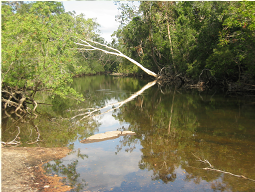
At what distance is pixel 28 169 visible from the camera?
5590mm

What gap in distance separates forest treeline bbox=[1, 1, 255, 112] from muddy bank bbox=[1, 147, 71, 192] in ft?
13.2

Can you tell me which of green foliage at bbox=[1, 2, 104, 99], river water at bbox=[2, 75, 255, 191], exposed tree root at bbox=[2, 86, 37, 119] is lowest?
river water at bbox=[2, 75, 255, 191]

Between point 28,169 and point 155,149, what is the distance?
3567 mm

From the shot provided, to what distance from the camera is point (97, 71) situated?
62.9 m

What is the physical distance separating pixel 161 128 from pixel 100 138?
8.64 feet

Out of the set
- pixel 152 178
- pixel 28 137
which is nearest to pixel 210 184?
pixel 152 178

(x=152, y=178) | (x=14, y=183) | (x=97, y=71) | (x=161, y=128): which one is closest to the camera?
(x=14, y=183)

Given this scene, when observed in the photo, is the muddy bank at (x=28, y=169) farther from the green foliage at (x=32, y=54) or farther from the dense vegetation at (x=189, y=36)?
the dense vegetation at (x=189, y=36)

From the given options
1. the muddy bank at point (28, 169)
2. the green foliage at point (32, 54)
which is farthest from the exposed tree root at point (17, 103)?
the muddy bank at point (28, 169)

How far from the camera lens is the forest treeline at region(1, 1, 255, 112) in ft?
34.1

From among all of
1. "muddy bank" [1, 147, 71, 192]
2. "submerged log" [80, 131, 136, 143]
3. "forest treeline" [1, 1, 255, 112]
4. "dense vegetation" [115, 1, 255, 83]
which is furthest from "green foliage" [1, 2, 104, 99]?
"dense vegetation" [115, 1, 255, 83]

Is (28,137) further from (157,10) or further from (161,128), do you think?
(157,10)

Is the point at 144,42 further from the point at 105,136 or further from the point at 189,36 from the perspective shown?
the point at 105,136

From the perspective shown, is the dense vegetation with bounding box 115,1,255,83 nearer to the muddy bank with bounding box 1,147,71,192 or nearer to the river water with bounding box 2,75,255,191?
the river water with bounding box 2,75,255,191
